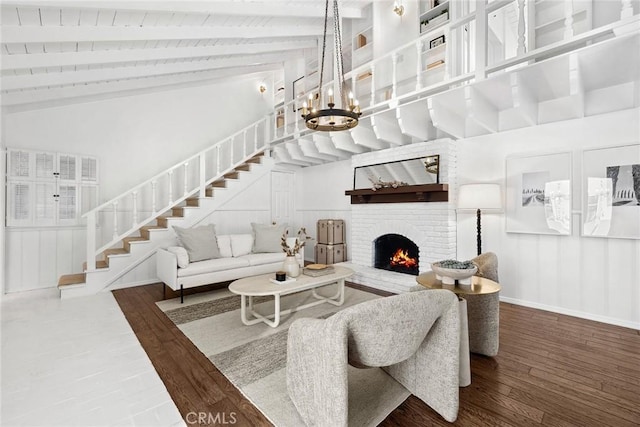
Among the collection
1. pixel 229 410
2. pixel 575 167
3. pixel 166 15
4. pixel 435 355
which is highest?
pixel 166 15

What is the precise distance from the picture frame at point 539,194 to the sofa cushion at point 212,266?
3.74 meters

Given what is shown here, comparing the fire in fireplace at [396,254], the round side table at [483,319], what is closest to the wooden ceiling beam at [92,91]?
the fire in fireplace at [396,254]

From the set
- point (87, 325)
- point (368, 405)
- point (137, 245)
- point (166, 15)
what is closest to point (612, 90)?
point (368, 405)

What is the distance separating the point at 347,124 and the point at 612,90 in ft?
9.18

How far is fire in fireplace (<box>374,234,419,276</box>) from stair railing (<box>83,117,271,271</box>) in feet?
11.1

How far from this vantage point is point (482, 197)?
354 cm

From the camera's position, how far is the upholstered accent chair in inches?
53.1

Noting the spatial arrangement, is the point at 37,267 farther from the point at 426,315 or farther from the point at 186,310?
the point at 426,315

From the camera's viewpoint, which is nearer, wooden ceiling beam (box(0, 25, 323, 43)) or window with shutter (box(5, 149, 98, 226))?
wooden ceiling beam (box(0, 25, 323, 43))

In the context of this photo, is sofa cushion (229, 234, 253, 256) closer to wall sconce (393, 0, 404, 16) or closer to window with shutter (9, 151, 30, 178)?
window with shutter (9, 151, 30, 178)

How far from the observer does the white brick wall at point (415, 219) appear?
13.7 ft

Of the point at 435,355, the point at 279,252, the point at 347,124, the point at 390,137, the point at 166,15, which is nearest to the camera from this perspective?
the point at 435,355

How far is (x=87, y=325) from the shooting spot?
3.08m

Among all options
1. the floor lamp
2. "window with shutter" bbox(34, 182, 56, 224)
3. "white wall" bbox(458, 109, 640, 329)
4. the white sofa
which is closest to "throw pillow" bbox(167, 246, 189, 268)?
the white sofa
